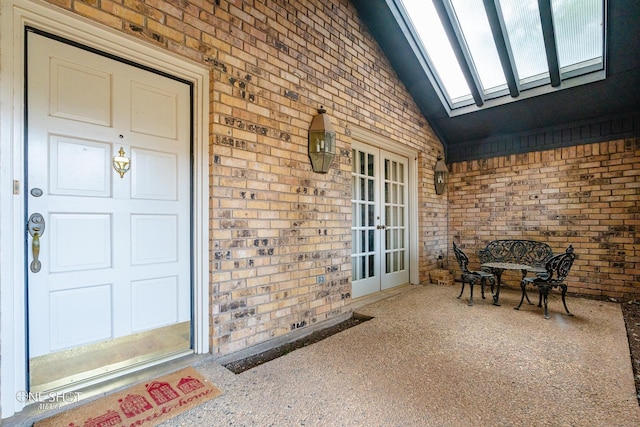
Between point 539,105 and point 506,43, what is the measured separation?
1.17m

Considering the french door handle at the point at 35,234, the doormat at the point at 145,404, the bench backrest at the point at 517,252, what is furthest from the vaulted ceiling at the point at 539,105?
the doormat at the point at 145,404

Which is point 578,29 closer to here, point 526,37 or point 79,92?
point 526,37

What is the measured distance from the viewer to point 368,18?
12.3 ft

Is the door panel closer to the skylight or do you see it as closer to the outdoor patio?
the outdoor patio

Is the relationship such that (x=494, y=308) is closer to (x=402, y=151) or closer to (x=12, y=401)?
(x=402, y=151)

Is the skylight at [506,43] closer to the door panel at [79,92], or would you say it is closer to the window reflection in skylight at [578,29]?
the window reflection in skylight at [578,29]

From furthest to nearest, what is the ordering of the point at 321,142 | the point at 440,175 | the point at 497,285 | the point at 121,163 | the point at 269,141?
the point at 440,175
the point at 497,285
the point at 321,142
the point at 269,141
the point at 121,163

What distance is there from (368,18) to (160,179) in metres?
3.22

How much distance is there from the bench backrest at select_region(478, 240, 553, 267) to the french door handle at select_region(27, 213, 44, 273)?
5.24 m

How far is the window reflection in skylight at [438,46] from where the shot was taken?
11.7 feet

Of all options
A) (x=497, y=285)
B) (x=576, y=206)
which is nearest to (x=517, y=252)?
(x=576, y=206)

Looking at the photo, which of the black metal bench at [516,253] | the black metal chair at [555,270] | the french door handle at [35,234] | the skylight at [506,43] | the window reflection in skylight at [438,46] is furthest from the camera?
the black metal bench at [516,253]

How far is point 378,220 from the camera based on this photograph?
13.8ft

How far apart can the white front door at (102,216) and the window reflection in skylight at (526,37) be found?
3435mm
